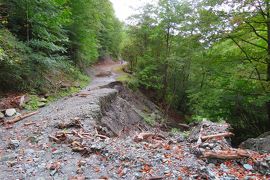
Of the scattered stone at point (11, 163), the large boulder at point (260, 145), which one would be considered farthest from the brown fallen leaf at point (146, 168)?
the large boulder at point (260, 145)

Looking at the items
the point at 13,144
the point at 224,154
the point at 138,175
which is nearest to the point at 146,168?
the point at 138,175

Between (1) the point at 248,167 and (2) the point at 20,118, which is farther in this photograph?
(2) the point at 20,118

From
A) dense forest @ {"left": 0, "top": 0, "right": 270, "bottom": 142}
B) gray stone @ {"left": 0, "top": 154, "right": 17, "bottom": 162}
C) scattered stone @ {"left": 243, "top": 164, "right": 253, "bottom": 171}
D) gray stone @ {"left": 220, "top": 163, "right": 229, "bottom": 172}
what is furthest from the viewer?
dense forest @ {"left": 0, "top": 0, "right": 270, "bottom": 142}

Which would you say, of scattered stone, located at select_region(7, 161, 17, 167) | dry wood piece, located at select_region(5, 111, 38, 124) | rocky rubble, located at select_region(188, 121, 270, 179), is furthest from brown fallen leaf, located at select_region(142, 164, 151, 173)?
dry wood piece, located at select_region(5, 111, 38, 124)

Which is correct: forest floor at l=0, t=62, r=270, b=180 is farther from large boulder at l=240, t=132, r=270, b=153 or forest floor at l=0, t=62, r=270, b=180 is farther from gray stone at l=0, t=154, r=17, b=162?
large boulder at l=240, t=132, r=270, b=153

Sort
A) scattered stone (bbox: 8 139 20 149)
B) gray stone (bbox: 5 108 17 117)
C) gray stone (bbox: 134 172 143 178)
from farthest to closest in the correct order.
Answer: gray stone (bbox: 5 108 17 117)
scattered stone (bbox: 8 139 20 149)
gray stone (bbox: 134 172 143 178)

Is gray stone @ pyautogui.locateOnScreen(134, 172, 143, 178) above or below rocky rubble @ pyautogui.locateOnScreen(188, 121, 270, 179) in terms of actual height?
below

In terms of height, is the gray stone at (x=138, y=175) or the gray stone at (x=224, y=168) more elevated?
the gray stone at (x=224, y=168)

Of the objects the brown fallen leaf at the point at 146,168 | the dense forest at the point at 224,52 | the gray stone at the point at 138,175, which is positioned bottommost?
the gray stone at the point at 138,175

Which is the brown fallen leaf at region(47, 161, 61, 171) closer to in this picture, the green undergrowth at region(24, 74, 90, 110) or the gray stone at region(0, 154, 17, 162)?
the gray stone at region(0, 154, 17, 162)

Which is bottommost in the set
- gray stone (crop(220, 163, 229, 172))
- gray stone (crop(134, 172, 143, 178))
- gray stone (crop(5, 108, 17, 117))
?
gray stone (crop(134, 172, 143, 178))

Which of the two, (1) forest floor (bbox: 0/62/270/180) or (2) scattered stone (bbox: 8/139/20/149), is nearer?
(1) forest floor (bbox: 0/62/270/180)

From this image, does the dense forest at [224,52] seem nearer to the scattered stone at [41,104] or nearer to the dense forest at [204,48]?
the dense forest at [204,48]

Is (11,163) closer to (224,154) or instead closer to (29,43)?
(224,154)
